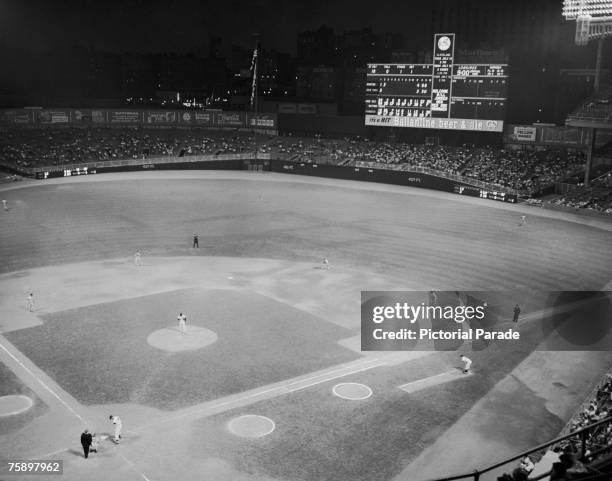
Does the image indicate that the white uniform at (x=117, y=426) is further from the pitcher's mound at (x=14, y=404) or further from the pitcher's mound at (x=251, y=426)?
the pitcher's mound at (x=14, y=404)

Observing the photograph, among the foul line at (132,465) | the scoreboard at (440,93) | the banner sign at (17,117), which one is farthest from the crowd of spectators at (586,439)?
the banner sign at (17,117)

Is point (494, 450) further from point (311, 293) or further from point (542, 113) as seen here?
point (542, 113)

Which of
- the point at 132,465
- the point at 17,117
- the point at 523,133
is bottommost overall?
the point at 132,465

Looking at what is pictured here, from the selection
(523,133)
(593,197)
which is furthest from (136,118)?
(593,197)

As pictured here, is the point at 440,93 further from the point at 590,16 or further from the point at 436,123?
the point at 590,16

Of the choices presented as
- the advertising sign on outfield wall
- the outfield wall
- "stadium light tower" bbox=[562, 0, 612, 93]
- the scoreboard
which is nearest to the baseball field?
the outfield wall
